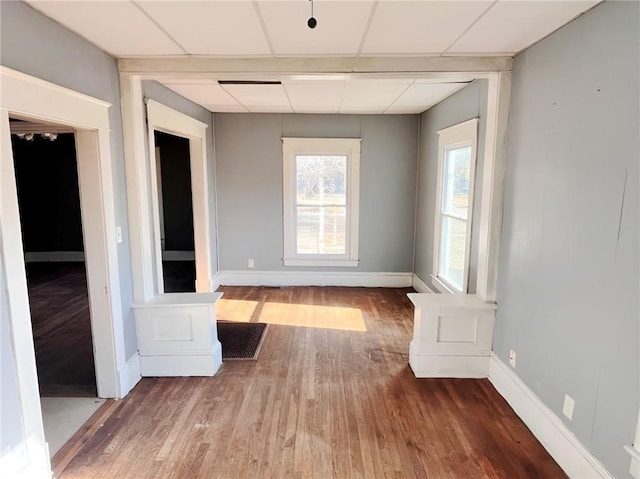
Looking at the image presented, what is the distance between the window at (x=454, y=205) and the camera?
3.57 meters

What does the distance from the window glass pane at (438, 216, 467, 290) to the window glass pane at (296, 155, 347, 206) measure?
1.60 meters

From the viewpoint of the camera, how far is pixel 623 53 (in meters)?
1.71

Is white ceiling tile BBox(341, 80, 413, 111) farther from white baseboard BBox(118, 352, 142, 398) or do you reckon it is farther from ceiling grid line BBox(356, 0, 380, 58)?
white baseboard BBox(118, 352, 142, 398)

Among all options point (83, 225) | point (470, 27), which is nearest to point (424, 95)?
point (470, 27)

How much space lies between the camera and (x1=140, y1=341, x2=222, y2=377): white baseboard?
3.05m

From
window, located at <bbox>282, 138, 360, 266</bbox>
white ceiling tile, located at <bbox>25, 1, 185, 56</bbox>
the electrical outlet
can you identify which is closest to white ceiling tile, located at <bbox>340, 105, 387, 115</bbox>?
window, located at <bbox>282, 138, 360, 266</bbox>

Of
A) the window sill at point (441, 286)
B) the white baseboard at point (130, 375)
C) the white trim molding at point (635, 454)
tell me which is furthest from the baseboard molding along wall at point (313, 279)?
the white trim molding at point (635, 454)

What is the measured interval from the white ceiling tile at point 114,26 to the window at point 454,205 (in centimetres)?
255

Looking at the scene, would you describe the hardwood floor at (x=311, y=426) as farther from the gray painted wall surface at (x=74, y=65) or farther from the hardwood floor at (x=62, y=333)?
the gray painted wall surface at (x=74, y=65)

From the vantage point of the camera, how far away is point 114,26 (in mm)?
2156

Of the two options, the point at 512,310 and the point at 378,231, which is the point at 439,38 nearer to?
the point at 512,310

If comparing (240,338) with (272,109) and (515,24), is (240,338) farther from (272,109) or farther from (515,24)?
(515,24)

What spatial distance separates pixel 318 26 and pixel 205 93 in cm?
210

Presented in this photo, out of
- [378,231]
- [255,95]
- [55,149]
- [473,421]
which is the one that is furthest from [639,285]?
[55,149]
